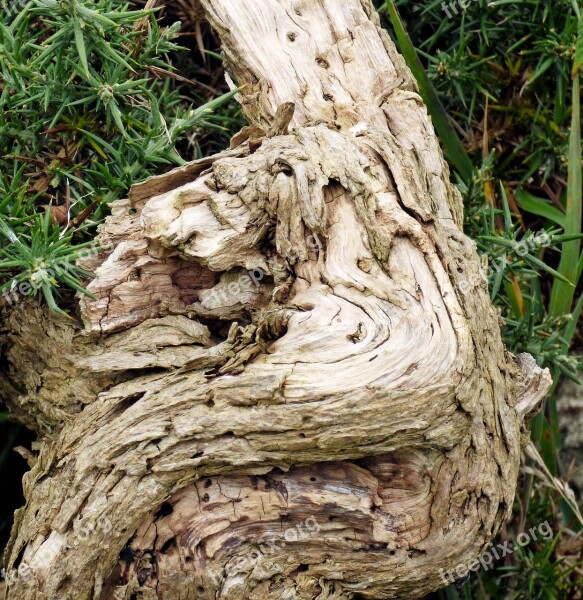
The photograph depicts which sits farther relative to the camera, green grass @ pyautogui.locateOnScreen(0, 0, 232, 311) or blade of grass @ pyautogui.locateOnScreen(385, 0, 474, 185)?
blade of grass @ pyautogui.locateOnScreen(385, 0, 474, 185)

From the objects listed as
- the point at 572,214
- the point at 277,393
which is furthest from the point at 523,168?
the point at 277,393

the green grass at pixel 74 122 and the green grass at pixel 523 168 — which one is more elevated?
the green grass at pixel 74 122

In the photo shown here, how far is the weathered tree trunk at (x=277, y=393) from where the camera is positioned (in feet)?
6.89

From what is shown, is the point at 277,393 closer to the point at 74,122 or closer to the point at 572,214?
the point at 74,122

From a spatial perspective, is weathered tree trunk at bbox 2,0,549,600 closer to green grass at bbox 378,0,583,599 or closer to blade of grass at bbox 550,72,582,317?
green grass at bbox 378,0,583,599

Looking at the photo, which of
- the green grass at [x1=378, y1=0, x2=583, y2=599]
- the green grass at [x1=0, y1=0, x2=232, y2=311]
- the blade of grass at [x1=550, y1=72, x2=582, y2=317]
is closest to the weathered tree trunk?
the green grass at [x1=0, y1=0, x2=232, y2=311]

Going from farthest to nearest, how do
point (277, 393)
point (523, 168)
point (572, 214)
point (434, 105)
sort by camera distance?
point (523, 168)
point (434, 105)
point (572, 214)
point (277, 393)

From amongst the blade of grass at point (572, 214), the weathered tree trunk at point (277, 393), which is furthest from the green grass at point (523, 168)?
the weathered tree trunk at point (277, 393)

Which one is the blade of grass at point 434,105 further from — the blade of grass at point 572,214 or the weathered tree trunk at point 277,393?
the weathered tree trunk at point 277,393

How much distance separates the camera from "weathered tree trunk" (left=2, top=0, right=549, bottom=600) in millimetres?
2102

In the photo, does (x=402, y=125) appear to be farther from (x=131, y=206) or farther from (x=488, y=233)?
(x=131, y=206)

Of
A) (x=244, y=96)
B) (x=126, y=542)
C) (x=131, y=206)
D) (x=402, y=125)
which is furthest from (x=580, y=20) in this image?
(x=126, y=542)

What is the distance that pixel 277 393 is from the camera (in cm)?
207

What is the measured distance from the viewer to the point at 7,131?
2619 millimetres
